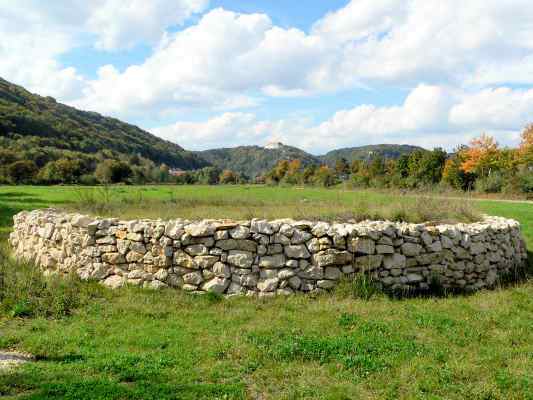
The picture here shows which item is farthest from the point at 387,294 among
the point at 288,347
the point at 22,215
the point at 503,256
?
the point at 22,215

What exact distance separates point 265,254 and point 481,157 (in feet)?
189

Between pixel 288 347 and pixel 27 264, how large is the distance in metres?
7.35

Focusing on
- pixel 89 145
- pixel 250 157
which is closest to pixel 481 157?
pixel 89 145

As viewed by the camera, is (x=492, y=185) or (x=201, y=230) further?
(x=492, y=185)

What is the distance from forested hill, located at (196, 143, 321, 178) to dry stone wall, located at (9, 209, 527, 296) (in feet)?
485

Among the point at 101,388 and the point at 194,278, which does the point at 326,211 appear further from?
the point at 101,388

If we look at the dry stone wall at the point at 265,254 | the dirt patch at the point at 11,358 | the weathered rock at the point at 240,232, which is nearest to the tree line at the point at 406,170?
the dry stone wall at the point at 265,254

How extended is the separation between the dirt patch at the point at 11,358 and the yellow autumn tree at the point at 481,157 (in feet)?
195

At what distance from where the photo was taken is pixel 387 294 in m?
8.19

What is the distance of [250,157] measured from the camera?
172 meters

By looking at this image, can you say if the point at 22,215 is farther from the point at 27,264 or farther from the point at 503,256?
the point at 503,256

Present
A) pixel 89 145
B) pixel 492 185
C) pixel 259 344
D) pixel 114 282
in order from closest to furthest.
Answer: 1. pixel 259 344
2. pixel 114 282
3. pixel 492 185
4. pixel 89 145

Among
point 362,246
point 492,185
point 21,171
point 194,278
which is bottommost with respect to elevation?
point 194,278

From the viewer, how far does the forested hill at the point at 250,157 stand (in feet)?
532
